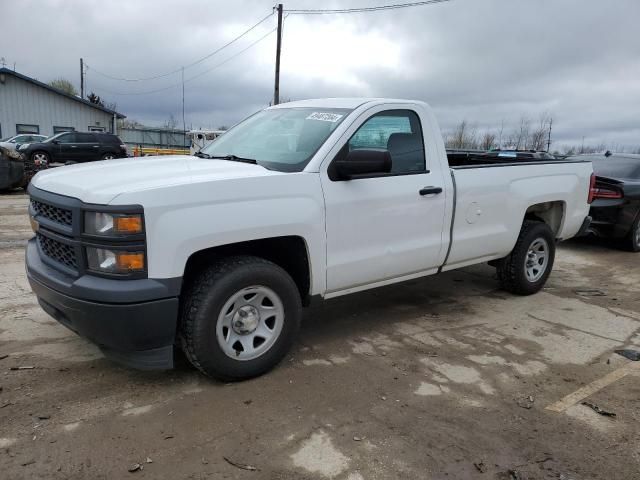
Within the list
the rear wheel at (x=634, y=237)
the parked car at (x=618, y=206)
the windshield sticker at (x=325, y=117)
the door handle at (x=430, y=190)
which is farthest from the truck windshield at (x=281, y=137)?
the rear wheel at (x=634, y=237)

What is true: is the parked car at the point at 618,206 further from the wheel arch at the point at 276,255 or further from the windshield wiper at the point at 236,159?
the windshield wiper at the point at 236,159

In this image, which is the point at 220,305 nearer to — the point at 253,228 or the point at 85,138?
the point at 253,228

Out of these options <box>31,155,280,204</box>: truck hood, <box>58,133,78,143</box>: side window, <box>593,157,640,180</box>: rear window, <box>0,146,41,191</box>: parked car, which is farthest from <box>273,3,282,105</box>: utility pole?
<box>31,155,280,204</box>: truck hood

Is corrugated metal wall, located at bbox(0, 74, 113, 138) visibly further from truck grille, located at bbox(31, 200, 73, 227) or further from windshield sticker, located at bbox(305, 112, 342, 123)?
windshield sticker, located at bbox(305, 112, 342, 123)

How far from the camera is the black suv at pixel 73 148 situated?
72.2 ft

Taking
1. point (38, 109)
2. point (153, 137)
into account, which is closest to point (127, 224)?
point (38, 109)

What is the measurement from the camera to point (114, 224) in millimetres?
2898

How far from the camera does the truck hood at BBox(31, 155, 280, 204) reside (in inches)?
119

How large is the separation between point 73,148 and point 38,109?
1161cm

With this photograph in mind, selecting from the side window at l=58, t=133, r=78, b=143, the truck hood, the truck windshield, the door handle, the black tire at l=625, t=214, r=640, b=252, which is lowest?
the black tire at l=625, t=214, r=640, b=252

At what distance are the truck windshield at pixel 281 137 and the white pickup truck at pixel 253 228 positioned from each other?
2 centimetres

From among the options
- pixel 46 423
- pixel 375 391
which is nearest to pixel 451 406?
pixel 375 391

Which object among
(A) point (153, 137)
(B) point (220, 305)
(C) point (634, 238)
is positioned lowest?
(C) point (634, 238)

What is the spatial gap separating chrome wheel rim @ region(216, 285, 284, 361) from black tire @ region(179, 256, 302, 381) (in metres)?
0.03
